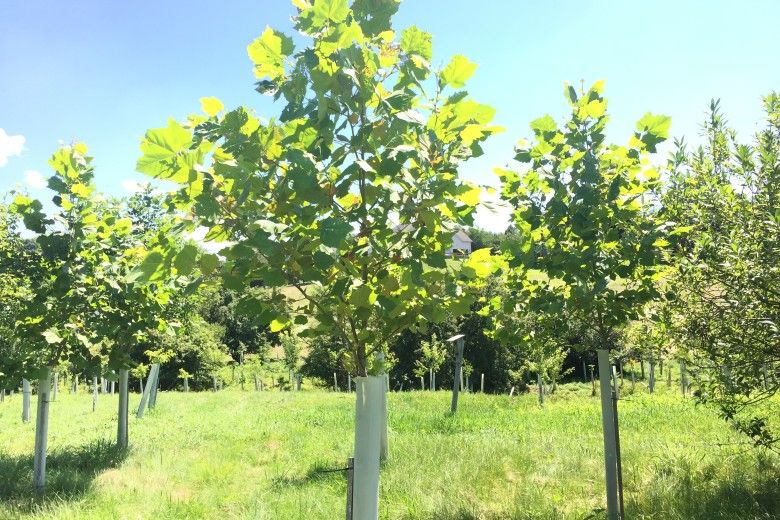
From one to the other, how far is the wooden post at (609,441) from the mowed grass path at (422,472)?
0.50 metres

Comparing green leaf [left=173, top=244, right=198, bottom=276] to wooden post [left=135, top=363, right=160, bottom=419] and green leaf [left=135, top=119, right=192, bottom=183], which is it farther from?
wooden post [left=135, top=363, right=160, bottom=419]

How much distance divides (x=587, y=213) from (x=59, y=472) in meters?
7.88

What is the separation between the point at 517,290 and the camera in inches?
185

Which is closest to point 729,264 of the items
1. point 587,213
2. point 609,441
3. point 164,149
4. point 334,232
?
point 587,213

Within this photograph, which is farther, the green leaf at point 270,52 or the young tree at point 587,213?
the young tree at point 587,213

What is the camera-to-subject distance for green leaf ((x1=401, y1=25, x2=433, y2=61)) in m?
2.34

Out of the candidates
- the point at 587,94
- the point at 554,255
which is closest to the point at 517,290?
the point at 554,255

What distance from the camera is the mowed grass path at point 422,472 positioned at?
17.5 feet

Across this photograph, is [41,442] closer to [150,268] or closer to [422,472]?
[422,472]

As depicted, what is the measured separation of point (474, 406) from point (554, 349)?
35.3 feet

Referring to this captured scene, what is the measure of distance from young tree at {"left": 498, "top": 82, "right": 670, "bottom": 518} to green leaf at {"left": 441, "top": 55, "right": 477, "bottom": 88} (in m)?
1.64

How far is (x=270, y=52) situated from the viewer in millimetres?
2318

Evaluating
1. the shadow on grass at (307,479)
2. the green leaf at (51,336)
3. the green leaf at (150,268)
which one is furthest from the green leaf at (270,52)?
the shadow on grass at (307,479)

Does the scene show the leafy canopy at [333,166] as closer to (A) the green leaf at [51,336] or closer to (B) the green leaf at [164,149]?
(B) the green leaf at [164,149]
